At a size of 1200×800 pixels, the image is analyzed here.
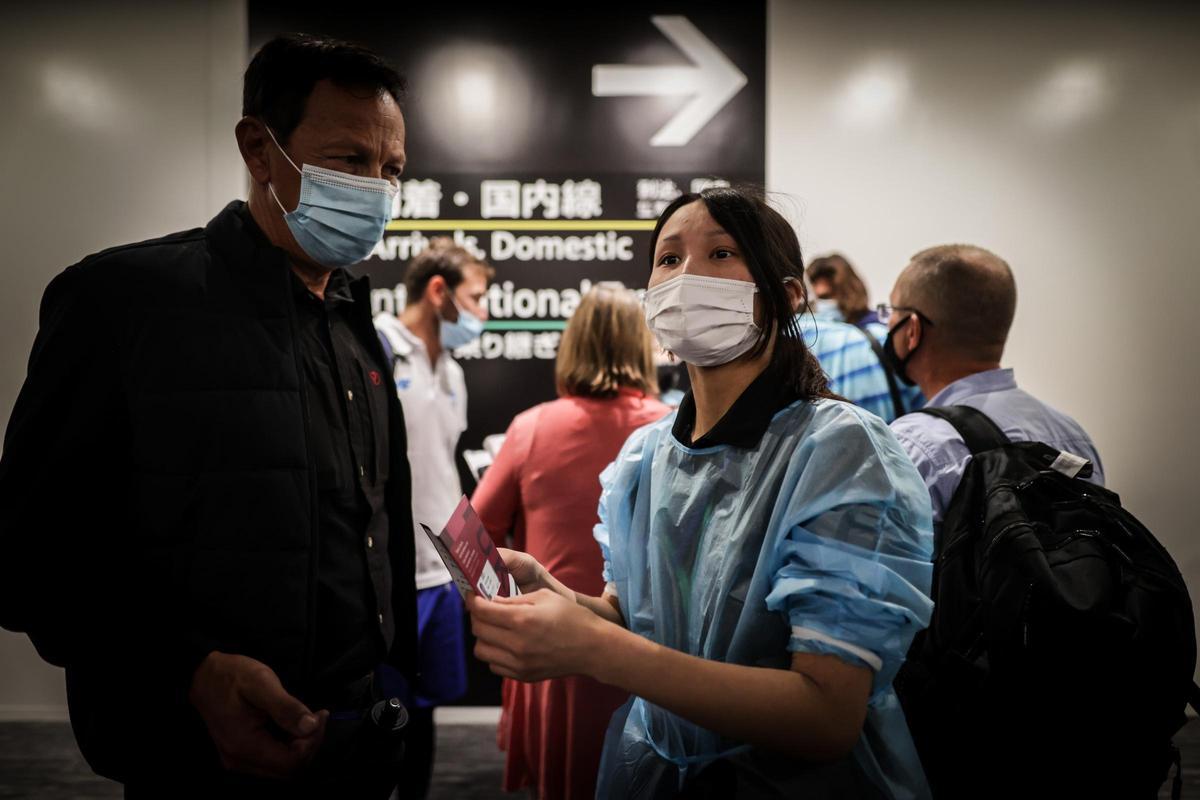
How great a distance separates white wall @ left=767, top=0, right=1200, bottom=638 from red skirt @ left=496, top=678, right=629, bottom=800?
8.17ft

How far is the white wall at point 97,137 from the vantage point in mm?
4062

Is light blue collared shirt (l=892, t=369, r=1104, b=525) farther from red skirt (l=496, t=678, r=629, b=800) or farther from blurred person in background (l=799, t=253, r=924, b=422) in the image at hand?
red skirt (l=496, t=678, r=629, b=800)

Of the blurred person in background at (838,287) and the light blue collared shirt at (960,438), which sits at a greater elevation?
the blurred person in background at (838,287)

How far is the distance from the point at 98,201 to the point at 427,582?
2.66m

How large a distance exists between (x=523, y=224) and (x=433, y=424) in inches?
46.3

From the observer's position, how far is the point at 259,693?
114 cm

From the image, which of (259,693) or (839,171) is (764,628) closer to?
(259,693)

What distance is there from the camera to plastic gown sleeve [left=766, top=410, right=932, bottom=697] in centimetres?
104

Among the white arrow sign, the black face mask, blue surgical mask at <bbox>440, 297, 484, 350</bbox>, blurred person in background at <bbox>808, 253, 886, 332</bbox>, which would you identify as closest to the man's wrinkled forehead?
the black face mask

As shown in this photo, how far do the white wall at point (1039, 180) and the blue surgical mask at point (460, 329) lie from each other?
161 centimetres

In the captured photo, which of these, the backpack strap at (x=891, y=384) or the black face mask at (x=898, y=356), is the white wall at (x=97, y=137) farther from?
the black face mask at (x=898, y=356)

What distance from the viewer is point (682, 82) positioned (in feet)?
13.2

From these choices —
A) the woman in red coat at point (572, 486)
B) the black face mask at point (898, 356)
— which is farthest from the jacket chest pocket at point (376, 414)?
the black face mask at point (898, 356)

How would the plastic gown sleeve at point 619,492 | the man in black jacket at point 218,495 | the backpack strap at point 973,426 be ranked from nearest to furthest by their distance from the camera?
the man in black jacket at point 218,495 → the plastic gown sleeve at point 619,492 → the backpack strap at point 973,426
